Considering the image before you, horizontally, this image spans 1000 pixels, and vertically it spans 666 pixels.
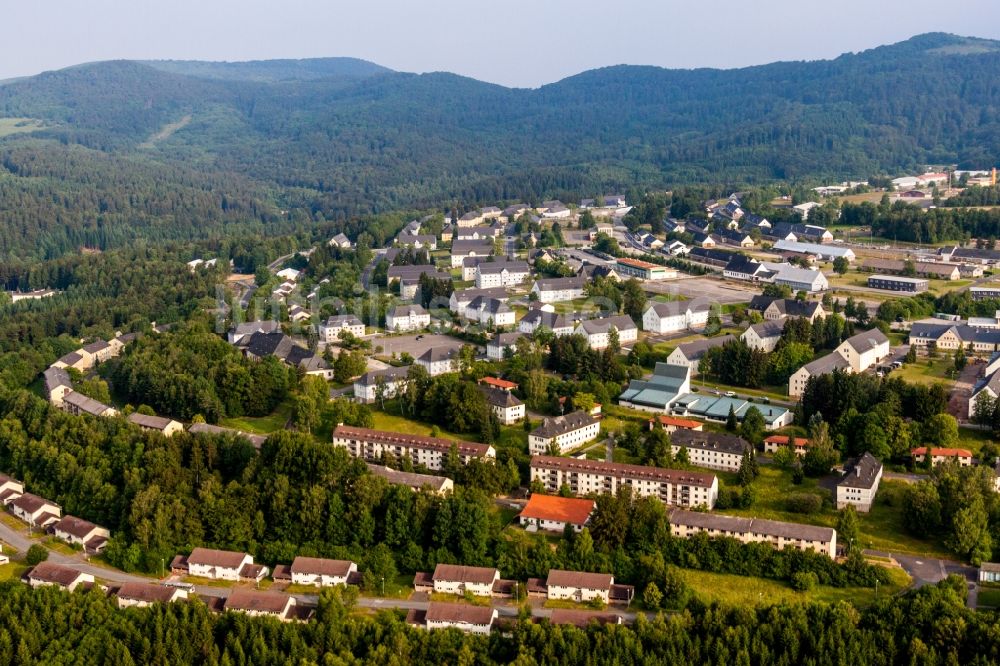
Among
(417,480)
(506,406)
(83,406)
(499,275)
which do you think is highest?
(499,275)

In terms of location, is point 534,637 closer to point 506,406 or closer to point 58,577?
point 58,577

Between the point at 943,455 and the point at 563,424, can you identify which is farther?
the point at 563,424

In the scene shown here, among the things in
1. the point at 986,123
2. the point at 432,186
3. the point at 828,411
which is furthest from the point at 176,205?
the point at 986,123

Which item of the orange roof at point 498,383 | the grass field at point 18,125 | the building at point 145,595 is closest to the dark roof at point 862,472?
the orange roof at point 498,383

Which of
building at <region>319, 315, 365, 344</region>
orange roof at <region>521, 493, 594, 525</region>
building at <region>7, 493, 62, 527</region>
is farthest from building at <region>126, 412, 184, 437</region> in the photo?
orange roof at <region>521, 493, 594, 525</region>

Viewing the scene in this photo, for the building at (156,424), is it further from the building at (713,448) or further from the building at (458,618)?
the building at (713,448)

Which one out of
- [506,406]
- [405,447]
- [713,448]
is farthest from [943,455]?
[405,447]

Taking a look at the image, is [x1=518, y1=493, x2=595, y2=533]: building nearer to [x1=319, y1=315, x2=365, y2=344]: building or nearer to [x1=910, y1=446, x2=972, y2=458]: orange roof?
[x1=910, y1=446, x2=972, y2=458]: orange roof
